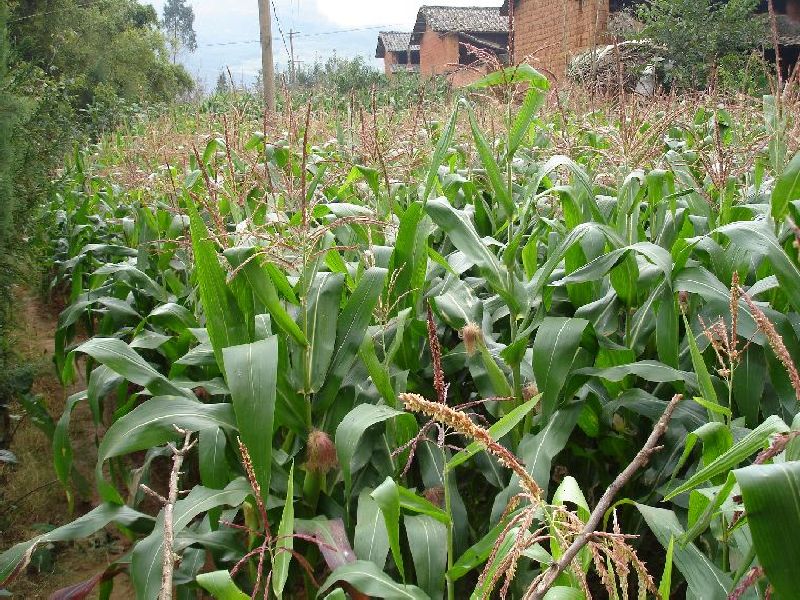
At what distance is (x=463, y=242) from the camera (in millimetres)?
1978

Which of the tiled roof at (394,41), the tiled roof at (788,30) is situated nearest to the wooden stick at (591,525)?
the tiled roof at (788,30)

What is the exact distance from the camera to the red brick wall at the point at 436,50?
1235 inches

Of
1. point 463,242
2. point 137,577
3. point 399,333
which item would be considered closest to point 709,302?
point 463,242

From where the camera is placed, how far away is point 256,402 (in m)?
1.56

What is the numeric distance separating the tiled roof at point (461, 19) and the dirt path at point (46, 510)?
3252 cm

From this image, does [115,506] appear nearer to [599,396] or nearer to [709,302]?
[599,396]

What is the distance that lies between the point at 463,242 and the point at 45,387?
125 inches

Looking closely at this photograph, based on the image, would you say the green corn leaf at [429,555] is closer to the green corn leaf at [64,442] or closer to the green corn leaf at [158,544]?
the green corn leaf at [158,544]

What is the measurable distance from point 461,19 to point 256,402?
3839 centimetres

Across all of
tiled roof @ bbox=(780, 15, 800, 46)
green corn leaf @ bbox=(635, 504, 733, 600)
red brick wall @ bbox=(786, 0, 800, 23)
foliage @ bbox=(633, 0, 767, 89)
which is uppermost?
red brick wall @ bbox=(786, 0, 800, 23)

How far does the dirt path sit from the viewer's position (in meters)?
2.50

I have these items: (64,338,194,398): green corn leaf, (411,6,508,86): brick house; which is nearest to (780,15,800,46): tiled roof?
(411,6,508,86): brick house

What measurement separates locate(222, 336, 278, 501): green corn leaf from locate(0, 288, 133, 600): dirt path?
1.19 meters

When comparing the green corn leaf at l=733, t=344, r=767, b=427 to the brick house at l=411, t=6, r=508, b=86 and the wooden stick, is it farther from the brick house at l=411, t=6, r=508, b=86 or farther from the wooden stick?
the brick house at l=411, t=6, r=508, b=86
